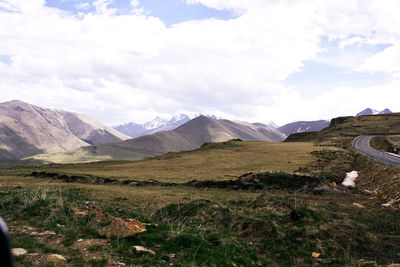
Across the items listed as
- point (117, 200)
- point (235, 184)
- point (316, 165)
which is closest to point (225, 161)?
point (316, 165)

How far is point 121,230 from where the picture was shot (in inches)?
434

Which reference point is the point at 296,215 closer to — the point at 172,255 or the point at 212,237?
the point at 212,237

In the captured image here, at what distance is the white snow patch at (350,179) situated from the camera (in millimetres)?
36634

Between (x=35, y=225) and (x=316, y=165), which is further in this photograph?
(x=316, y=165)

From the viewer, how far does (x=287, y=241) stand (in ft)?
45.6

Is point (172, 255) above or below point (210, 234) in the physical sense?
above

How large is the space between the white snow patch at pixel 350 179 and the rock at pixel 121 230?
33272mm

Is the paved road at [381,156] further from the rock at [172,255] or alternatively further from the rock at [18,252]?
the rock at [18,252]

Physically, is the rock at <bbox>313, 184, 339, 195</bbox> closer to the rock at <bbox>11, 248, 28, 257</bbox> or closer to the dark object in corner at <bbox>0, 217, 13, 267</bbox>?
the rock at <bbox>11, 248, 28, 257</bbox>

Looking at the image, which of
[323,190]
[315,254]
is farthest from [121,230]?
[323,190]

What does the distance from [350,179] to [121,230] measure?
38592 millimetres

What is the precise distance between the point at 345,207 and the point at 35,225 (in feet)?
72.1

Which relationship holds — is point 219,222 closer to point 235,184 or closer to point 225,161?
point 235,184

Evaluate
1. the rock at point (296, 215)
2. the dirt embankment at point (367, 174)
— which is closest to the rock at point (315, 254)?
the rock at point (296, 215)
